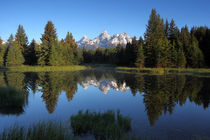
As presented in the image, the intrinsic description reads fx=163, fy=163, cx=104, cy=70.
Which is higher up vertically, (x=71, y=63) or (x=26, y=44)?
Answer: (x=26, y=44)

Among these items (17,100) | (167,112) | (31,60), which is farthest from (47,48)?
(167,112)

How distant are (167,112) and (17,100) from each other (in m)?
9.84

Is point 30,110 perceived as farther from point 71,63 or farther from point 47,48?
point 71,63

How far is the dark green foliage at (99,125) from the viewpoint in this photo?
6684 mm

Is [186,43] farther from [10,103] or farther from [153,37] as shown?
[10,103]

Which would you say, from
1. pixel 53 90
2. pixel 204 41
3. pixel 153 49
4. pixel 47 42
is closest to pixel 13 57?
pixel 47 42

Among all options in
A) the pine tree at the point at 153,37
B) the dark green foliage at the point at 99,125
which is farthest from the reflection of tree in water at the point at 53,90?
the pine tree at the point at 153,37

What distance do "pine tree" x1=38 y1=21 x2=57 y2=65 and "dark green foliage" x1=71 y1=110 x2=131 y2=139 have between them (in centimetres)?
4940

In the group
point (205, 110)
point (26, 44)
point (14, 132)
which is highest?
point (26, 44)

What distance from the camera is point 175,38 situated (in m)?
51.8

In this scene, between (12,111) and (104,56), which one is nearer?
(12,111)

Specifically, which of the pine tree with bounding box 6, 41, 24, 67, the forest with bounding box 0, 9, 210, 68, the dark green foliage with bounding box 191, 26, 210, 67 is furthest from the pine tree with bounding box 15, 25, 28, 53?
the dark green foliage with bounding box 191, 26, 210, 67

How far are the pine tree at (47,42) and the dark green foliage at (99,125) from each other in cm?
4940

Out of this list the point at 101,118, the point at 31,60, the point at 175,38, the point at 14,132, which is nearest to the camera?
the point at 14,132
